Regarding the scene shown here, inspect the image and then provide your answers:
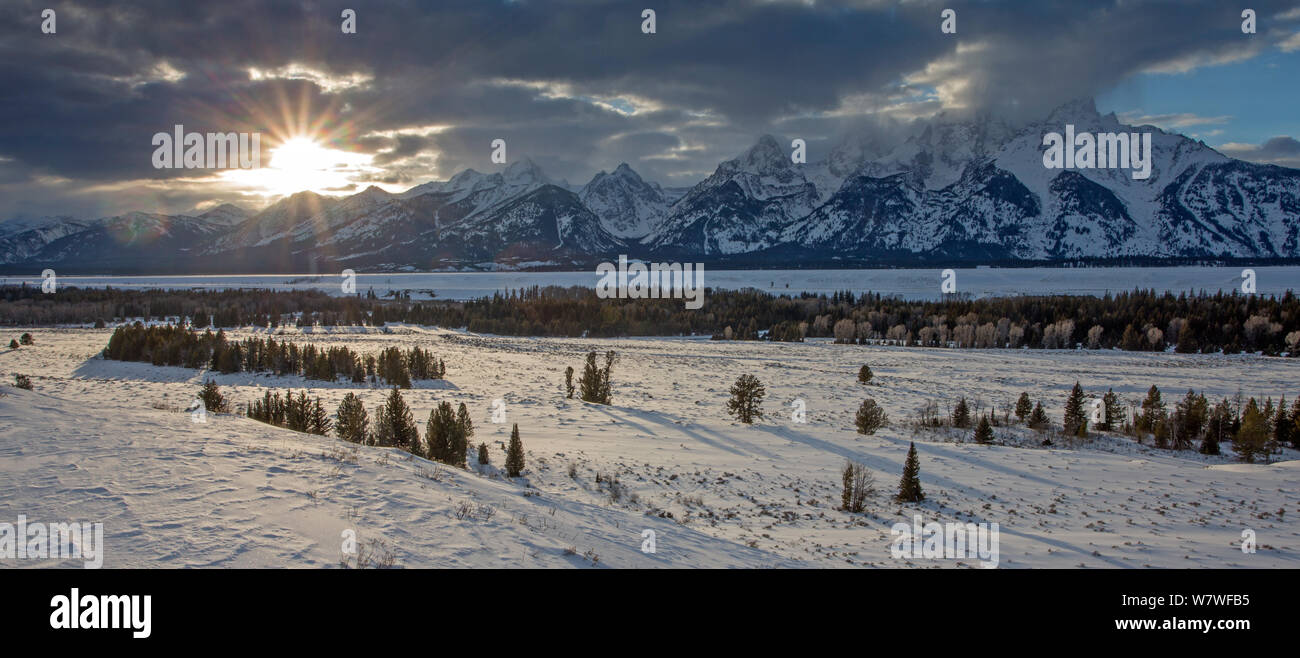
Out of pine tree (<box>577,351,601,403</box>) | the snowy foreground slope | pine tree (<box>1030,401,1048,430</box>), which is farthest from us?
pine tree (<box>577,351,601,403</box>)

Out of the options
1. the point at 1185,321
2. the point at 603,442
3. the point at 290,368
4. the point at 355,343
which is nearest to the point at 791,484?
the point at 603,442

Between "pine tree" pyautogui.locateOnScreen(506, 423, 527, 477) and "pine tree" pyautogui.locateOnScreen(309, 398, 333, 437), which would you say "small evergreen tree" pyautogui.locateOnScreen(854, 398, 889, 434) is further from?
"pine tree" pyautogui.locateOnScreen(309, 398, 333, 437)

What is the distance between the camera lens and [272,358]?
36406 mm

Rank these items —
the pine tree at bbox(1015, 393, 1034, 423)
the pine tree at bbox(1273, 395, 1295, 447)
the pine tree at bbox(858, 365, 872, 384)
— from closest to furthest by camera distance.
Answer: the pine tree at bbox(1273, 395, 1295, 447), the pine tree at bbox(1015, 393, 1034, 423), the pine tree at bbox(858, 365, 872, 384)

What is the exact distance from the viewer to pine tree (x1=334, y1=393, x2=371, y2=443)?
54.0 ft

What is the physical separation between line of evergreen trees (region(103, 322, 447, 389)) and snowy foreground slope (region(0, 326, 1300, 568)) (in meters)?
5.42

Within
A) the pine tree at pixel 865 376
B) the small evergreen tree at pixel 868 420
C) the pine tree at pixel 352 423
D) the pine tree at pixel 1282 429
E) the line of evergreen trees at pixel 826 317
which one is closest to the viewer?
the pine tree at pixel 352 423

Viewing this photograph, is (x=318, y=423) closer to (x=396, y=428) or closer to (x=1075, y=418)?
(x=396, y=428)

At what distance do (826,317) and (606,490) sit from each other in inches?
2742

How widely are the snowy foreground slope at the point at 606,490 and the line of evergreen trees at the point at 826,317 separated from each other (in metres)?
40.1

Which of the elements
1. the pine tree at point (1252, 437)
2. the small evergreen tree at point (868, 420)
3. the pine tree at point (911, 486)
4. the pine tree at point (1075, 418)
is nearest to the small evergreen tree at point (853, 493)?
the pine tree at point (911, 486)

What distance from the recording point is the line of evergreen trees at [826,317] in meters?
59.9

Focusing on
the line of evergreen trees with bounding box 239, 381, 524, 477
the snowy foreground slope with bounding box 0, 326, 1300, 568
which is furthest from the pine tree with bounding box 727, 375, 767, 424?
the line of evergreen trees with bounding box 239, 381, 524, 477

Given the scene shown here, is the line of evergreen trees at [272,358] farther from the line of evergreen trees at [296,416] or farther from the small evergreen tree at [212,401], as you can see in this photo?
the line of evergreen trees at [296,416]
